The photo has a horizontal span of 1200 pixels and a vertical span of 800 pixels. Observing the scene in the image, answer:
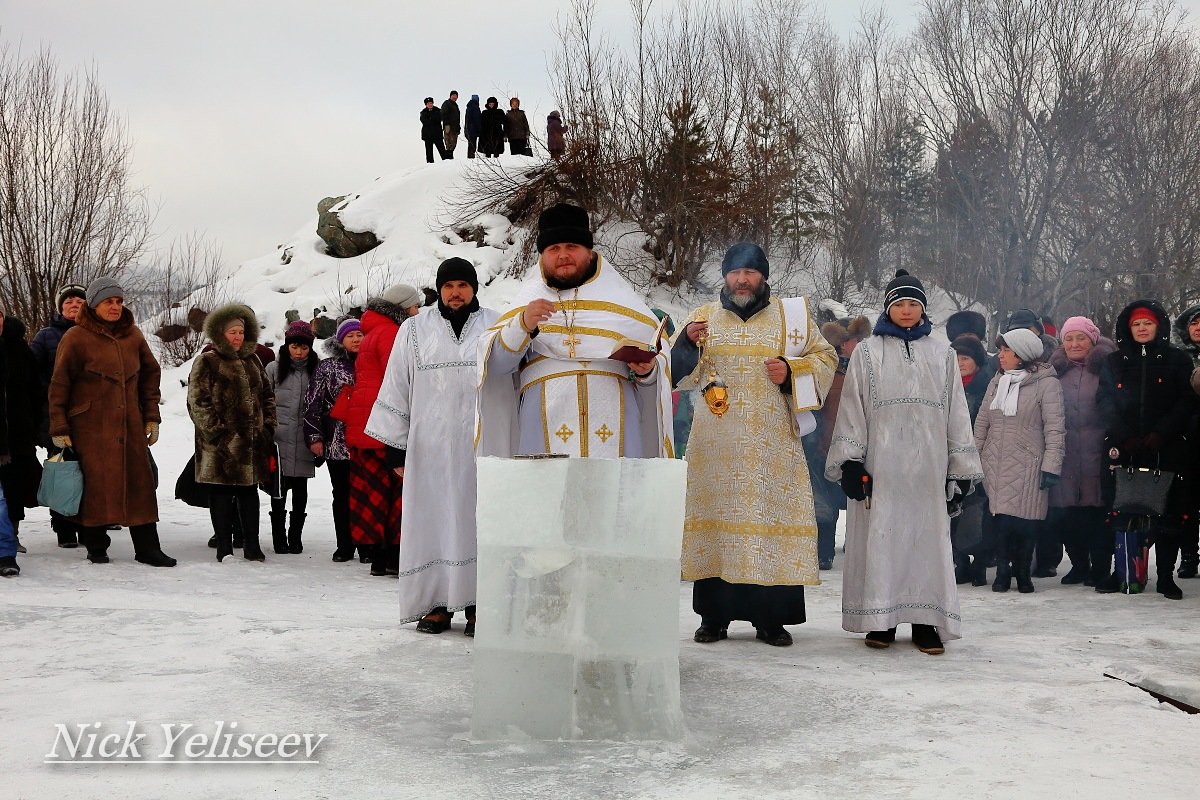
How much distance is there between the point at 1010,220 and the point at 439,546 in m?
22.2

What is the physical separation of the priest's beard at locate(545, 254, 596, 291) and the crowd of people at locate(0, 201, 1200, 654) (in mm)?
12

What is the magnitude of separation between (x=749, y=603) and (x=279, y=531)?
15.6ft

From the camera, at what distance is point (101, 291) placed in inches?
304

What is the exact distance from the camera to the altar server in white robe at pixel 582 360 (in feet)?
16.3

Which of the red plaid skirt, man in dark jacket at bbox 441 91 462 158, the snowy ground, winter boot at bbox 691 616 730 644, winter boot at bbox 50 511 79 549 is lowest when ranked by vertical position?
the snowy ground

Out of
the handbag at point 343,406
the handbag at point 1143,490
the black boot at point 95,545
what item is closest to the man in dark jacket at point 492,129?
the handbag at point 343,406

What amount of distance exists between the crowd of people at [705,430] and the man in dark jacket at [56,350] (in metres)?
0.02

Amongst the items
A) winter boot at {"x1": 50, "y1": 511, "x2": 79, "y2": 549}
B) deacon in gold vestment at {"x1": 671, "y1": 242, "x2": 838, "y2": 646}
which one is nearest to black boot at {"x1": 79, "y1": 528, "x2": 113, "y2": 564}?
winter boot at {"x1": 50, "y1": 511, "x2": 79, "y2": 549}

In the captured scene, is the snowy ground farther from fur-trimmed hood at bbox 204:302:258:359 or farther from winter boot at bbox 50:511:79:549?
fur-trimmed hood at bbox 204:302:258:359

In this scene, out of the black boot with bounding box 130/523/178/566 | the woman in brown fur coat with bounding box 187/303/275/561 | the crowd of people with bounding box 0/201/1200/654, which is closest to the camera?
the crowd of people with bounding box 0/201/1200/654

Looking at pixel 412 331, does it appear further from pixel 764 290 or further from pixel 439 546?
pixel 764 290

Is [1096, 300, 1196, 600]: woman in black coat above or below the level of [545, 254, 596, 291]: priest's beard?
below

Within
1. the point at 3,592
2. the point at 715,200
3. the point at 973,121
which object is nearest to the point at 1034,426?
the point at 3,592

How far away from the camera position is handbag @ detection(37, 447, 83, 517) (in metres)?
7.50
